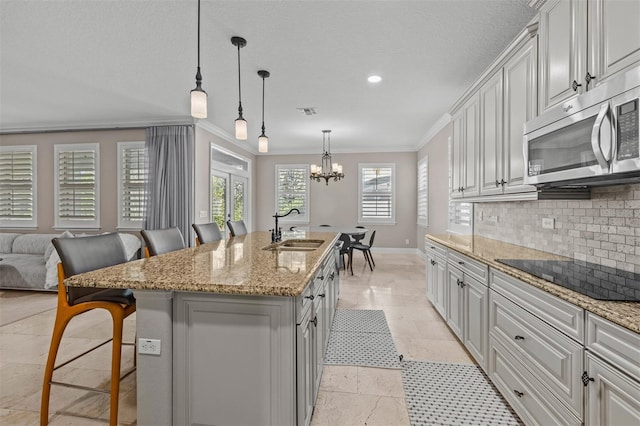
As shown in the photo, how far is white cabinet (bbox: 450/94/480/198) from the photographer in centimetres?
289

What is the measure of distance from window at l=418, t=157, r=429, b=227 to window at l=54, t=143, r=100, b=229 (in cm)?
638

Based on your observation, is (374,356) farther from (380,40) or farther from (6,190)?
(6,190)

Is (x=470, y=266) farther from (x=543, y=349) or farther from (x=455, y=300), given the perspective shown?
(x=543, y=349)

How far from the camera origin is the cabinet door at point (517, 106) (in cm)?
205

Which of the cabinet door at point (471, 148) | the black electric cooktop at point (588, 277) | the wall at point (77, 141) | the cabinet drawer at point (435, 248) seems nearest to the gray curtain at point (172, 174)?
the wall at point (77, 141)

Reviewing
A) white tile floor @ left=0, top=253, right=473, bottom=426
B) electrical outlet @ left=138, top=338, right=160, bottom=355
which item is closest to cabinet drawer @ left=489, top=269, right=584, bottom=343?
white tile floor @ left=0, top=253, right=473, bottom=426

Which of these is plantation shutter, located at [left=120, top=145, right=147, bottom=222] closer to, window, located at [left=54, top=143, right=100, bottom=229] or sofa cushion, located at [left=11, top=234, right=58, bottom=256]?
window, located at [left=54, top=143, right=100, bottom=229]

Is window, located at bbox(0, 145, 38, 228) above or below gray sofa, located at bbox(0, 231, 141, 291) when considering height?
above

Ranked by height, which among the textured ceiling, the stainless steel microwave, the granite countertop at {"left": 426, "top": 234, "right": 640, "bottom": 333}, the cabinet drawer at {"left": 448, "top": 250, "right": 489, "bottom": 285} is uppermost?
the textured ceiling

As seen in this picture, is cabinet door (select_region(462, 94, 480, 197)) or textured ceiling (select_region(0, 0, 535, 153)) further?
cabinet door (select_region(462, 94, 480, 197))

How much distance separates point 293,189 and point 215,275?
21.7 feet

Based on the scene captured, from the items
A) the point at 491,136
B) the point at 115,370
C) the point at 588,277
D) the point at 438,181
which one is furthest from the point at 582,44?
the point at 438,181

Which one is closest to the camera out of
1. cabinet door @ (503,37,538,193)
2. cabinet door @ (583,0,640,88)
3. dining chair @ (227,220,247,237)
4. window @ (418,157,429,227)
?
cabinet door @ (583,0,640,88)

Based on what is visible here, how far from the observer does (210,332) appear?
1387 millimetres
